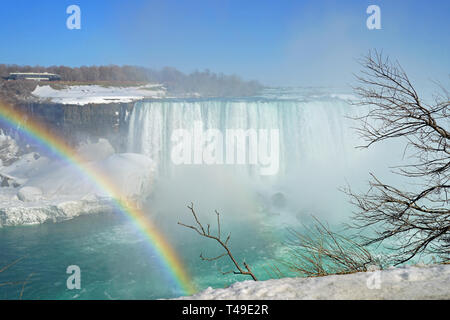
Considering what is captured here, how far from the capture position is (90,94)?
2356cm

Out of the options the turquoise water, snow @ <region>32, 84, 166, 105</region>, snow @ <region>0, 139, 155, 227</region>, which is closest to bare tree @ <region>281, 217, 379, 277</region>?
the turquoise water

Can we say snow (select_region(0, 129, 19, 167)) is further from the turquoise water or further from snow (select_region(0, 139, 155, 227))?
the turquoise water

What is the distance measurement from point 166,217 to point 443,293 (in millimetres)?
13126

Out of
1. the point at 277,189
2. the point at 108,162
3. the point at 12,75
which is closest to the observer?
the point at 108,162

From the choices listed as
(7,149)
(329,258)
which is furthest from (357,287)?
(7,149)

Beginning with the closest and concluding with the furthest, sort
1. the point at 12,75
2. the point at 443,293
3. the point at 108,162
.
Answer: the point at 443,293 → the point at 108,162 → the point at 12,75

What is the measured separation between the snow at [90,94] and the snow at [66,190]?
15.7 feet

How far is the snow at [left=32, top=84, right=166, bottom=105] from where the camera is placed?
20661 mm

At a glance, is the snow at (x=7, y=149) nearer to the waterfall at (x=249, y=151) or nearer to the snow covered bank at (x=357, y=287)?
the waterfall at (x=249, y=151)

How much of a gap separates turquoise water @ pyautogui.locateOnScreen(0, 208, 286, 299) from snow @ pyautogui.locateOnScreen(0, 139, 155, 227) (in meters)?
0.64
